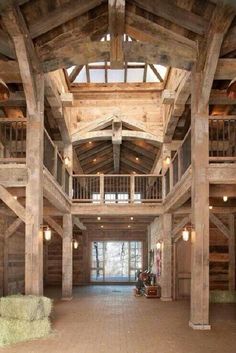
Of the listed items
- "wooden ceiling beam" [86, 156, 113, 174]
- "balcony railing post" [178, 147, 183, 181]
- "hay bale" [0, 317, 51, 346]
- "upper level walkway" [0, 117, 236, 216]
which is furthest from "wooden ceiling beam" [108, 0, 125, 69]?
"wooden ceiling beam" [86, 156, 113, 174]

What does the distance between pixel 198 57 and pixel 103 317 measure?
718cm

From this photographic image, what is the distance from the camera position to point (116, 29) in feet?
33.8

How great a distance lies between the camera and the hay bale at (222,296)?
16.0 meters

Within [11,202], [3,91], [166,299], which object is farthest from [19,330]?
[166,299]

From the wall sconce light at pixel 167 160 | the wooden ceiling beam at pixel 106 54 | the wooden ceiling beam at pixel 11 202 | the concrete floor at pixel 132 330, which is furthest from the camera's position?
the wall sconce light at pixel 167 160

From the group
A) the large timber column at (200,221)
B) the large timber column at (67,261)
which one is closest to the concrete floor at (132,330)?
the large timber column at (200,221)

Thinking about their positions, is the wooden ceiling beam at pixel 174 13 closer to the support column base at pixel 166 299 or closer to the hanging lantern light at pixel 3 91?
the hanging lantern light at pixel 3 91

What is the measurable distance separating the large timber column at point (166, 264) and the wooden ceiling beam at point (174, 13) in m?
8.41

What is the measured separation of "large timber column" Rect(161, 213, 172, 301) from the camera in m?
17.0

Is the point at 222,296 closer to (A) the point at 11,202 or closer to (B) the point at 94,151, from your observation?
(A) the point at 11,202

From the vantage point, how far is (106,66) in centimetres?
1688

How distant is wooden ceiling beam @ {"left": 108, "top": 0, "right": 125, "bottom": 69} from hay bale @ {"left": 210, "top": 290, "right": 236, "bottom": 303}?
900cm

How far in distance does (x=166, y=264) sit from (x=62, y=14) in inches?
398

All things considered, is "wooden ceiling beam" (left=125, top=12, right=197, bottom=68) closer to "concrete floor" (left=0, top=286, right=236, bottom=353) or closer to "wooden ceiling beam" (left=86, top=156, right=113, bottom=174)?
"concrete floor" (left=0, top=286, right=236, bottom=353)
